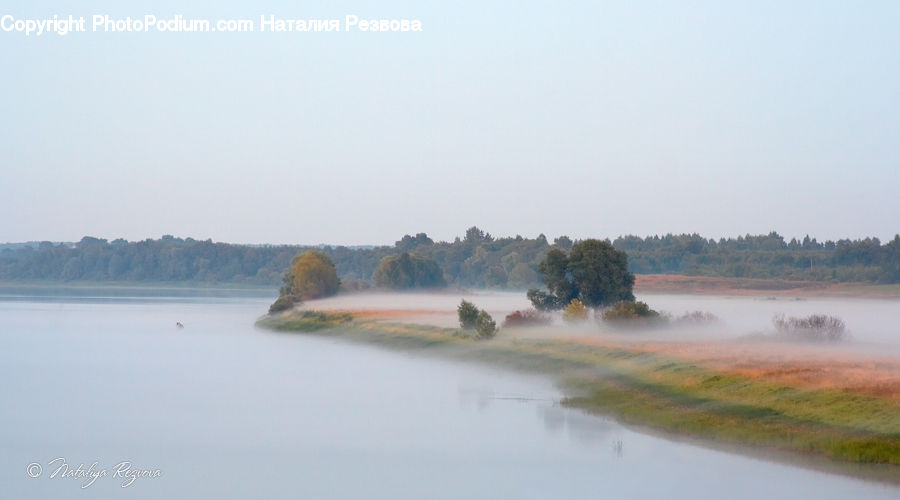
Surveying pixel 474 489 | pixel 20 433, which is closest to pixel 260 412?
pixel 20 433

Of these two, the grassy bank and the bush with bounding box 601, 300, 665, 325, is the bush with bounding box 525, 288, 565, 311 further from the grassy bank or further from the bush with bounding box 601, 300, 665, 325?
the grassy bank

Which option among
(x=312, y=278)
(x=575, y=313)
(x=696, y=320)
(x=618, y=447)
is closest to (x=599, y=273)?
(x=575, y=313)

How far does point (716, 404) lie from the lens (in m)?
31.9

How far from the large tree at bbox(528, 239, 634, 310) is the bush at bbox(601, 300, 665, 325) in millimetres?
4205

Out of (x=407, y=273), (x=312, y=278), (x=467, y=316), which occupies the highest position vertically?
(x=407, y=273)

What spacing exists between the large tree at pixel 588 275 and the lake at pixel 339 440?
9634mm

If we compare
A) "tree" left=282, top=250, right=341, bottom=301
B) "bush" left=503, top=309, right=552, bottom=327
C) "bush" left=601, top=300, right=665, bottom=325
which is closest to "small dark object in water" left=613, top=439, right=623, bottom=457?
"bush" left=601, top=300, right=665, bottom=325

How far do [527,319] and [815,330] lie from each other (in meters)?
16.4

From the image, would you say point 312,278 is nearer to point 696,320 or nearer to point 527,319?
point 527,319

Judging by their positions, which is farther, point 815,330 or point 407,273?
point 407,273

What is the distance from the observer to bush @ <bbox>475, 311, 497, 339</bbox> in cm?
5547

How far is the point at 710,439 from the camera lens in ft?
96.0

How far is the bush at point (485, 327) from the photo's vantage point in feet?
182

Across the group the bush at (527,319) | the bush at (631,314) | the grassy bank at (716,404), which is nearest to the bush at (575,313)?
the bush at (631,314)
